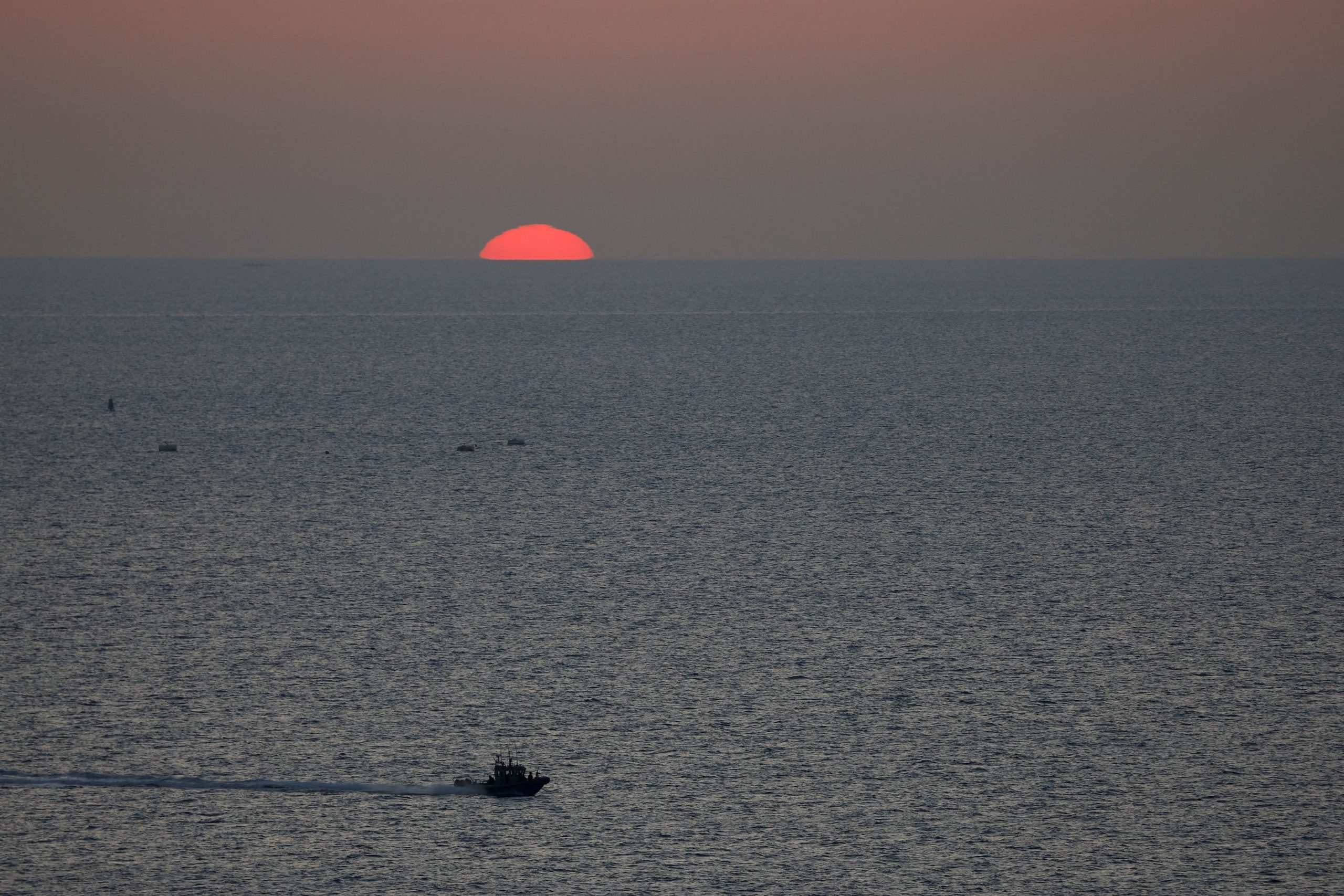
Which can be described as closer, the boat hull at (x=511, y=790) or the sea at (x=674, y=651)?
the sea at (x=674, y=651)

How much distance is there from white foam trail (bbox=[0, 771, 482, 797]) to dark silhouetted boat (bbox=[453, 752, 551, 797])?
3 cm

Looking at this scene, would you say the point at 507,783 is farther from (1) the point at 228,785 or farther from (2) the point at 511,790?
(1) the point at 228,785

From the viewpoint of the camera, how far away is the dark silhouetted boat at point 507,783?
7.13 meters

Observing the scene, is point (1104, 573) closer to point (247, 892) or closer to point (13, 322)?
point (247, 892)

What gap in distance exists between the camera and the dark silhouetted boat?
713cm

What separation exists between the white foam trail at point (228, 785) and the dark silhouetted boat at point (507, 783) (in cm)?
3

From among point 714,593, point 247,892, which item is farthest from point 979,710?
point 247,892

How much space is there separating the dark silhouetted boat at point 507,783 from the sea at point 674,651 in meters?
0.09

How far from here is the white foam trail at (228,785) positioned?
7133 mm

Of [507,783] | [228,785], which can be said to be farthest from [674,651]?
[228,785]

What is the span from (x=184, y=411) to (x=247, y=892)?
824 inches

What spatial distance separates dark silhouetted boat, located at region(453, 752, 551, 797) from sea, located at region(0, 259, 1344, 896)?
0.09m

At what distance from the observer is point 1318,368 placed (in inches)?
1423

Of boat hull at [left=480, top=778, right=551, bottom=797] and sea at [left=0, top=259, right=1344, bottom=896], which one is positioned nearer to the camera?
sea at [left=0, top=259, right=1344, bottom=896]
